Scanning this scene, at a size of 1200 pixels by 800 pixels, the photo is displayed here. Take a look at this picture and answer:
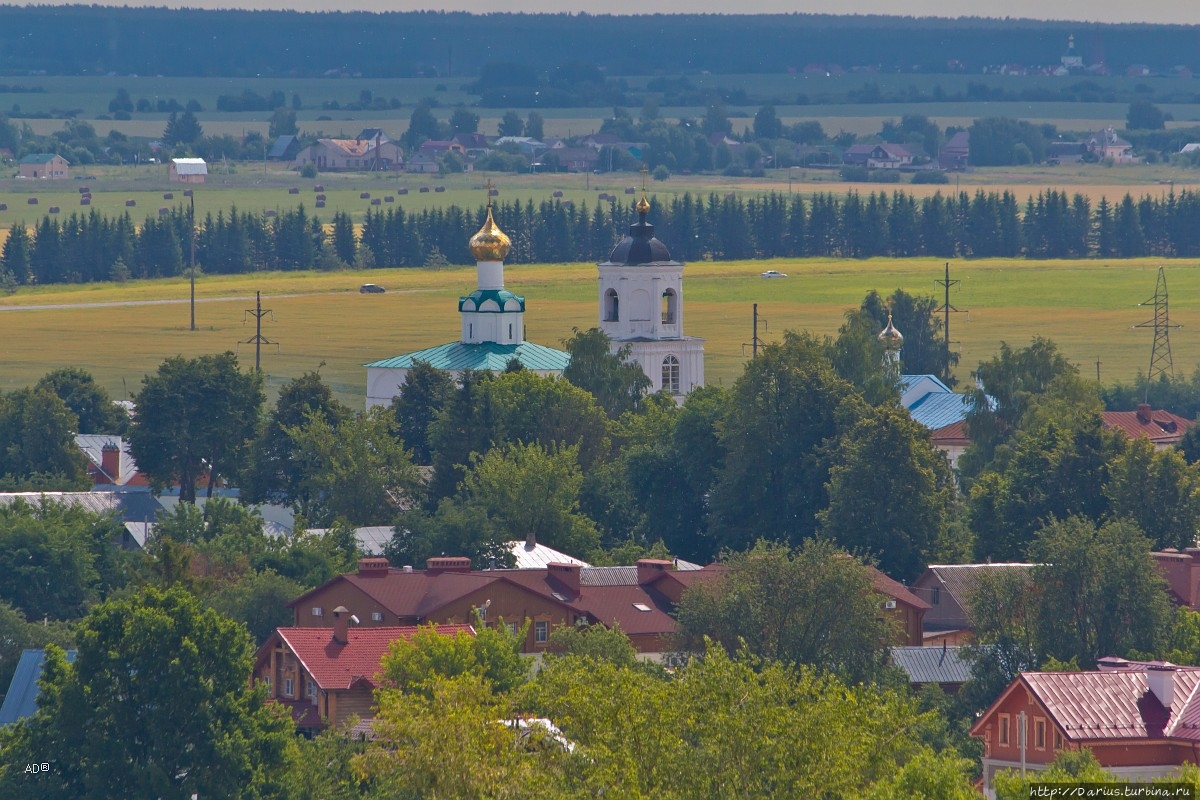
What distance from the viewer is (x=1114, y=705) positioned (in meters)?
39.1

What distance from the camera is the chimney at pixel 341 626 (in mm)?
46812

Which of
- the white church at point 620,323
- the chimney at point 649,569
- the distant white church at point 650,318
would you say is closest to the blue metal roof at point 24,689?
the chimney at point 649,569

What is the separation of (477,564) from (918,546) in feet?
28.8

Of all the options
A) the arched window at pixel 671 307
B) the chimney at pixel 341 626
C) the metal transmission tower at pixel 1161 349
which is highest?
the arched window at pixel 671 307

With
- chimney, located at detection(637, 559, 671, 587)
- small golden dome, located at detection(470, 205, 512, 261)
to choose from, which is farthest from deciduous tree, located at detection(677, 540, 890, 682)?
small golden dome, located at detection(470, 205, 512, 261)

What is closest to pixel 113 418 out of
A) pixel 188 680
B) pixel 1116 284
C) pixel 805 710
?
pixel 188 680

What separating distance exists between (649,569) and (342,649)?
1119cm

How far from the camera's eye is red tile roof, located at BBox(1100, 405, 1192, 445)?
8456 centimetres

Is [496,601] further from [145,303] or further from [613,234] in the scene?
[613,234]

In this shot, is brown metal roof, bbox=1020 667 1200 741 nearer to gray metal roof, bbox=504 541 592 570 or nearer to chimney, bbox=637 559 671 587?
chimney, bbox=637 559 671 587

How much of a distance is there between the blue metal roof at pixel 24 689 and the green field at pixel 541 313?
4707 cm

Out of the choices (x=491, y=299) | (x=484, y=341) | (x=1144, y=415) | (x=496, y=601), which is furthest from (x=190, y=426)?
(x=1144, y=415)

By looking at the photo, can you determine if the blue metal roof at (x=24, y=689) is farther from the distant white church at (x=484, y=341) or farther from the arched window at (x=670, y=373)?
the arched window at (x=670, y=373)

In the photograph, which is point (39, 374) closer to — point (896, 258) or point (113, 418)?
point (113, 418)
